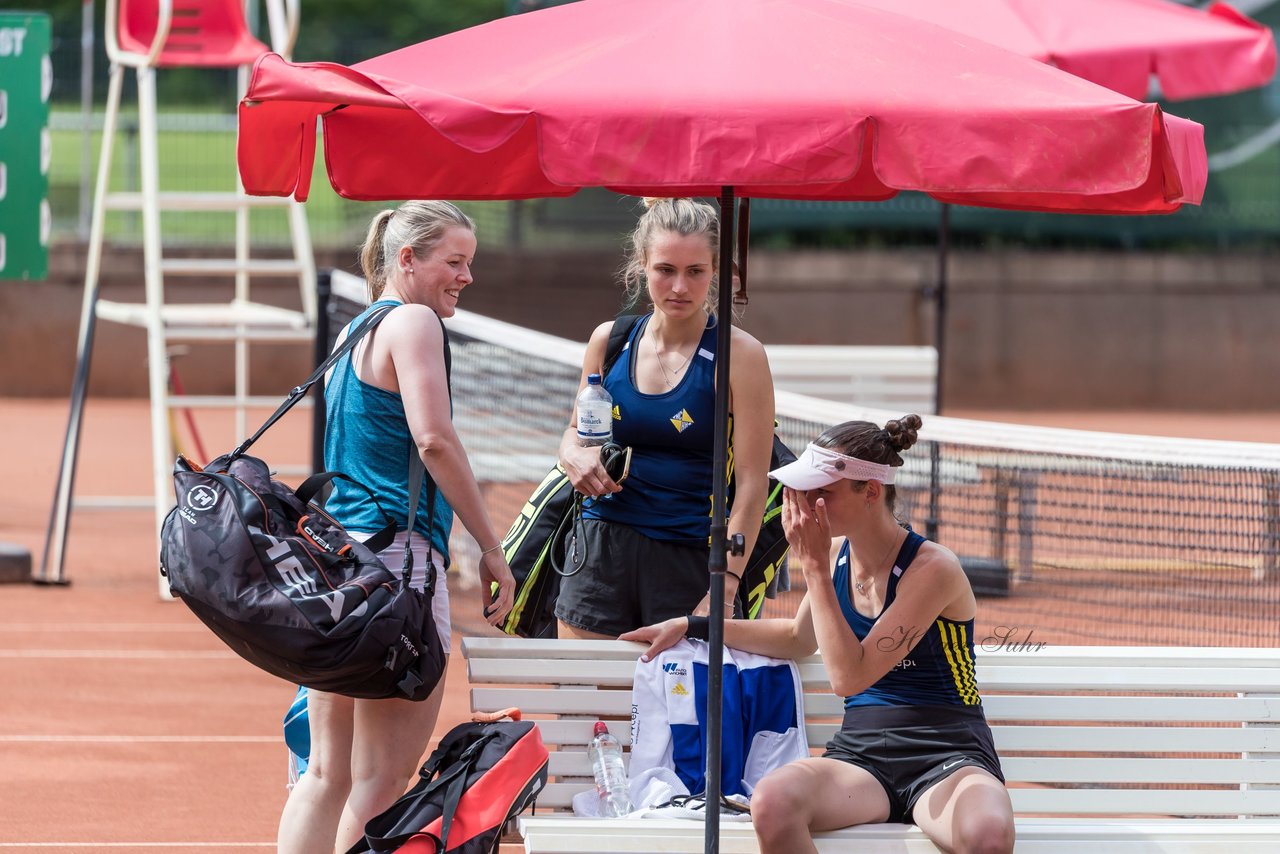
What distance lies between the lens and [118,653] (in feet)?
26.0

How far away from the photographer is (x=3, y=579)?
9.41 meters

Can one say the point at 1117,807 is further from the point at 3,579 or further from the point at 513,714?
the point at 3,579

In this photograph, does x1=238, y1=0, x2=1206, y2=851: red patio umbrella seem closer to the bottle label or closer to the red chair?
the bottle label

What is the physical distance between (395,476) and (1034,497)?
610 centimetres

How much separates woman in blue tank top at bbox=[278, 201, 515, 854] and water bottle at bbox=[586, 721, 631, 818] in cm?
41

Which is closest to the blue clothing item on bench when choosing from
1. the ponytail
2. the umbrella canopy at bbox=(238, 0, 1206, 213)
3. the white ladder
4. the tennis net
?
the ponytail

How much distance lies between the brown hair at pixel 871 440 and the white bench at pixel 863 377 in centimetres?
749

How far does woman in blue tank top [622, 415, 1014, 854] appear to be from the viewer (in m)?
3.83

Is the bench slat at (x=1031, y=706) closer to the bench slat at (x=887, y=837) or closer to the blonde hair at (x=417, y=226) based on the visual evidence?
the bench slat at (x=887, y=837)

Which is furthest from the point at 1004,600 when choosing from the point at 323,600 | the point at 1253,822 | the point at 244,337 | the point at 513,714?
the point at 323,600

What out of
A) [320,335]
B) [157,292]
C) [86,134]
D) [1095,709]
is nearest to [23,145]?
[157,292]

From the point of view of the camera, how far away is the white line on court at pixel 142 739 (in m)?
6.49

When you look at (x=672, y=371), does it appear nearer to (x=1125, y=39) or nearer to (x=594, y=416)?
Answer: (x=594, y=416)

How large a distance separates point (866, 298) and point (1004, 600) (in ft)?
41.6
